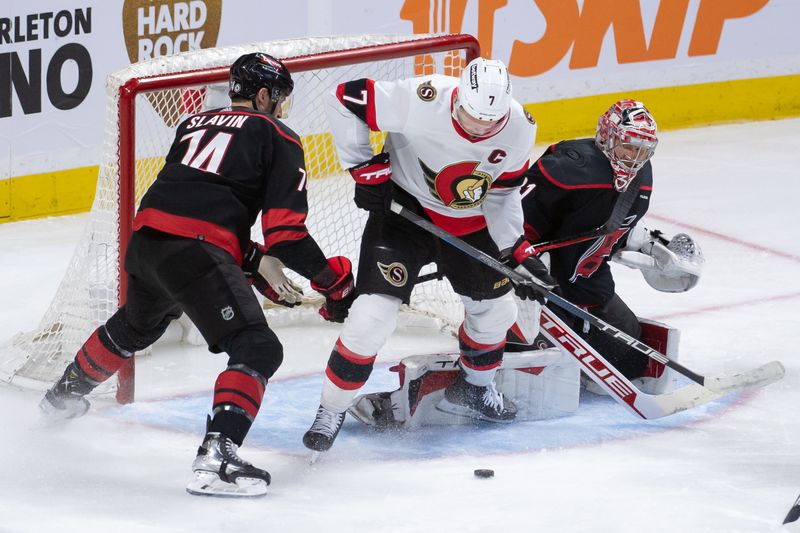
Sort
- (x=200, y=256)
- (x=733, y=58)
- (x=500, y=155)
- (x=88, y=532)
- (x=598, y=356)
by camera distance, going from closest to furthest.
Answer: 1. (x=88, y=532)
2. (x=200, y=256)
3. (x=500, y=155)
4. (x=598, y=356)
5. (x=733, y=58)

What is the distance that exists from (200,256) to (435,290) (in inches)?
63.4

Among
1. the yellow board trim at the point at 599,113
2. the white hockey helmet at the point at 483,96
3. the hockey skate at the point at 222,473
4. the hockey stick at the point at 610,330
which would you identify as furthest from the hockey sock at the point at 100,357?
the yellow board trim at the point at 599,113

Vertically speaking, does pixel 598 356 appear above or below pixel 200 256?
below

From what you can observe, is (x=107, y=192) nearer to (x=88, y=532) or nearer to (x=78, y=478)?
(x=78, y=478)

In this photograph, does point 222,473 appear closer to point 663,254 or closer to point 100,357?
point 100,357

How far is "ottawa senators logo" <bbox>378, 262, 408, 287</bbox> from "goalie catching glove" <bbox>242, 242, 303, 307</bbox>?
0.71 ft

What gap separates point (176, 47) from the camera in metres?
5.55

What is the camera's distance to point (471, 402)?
12.1ft

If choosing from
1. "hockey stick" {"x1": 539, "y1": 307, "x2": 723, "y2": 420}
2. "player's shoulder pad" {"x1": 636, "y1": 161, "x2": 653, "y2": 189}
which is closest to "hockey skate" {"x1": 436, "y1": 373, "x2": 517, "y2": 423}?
"hockey stick" {"x1": 539, "y1": 307, "x2": 723, "y2": 420}

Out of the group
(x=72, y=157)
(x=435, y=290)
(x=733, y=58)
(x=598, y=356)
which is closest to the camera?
(x=598, y=356)

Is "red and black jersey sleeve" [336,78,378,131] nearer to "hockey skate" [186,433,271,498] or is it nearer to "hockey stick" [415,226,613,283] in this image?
"hockey stick" [415,226,613,283]

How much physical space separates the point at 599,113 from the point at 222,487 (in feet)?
14.2

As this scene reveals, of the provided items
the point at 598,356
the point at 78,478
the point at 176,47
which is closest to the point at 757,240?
the point at 598,356

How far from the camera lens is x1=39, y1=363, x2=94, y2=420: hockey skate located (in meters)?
3.46
